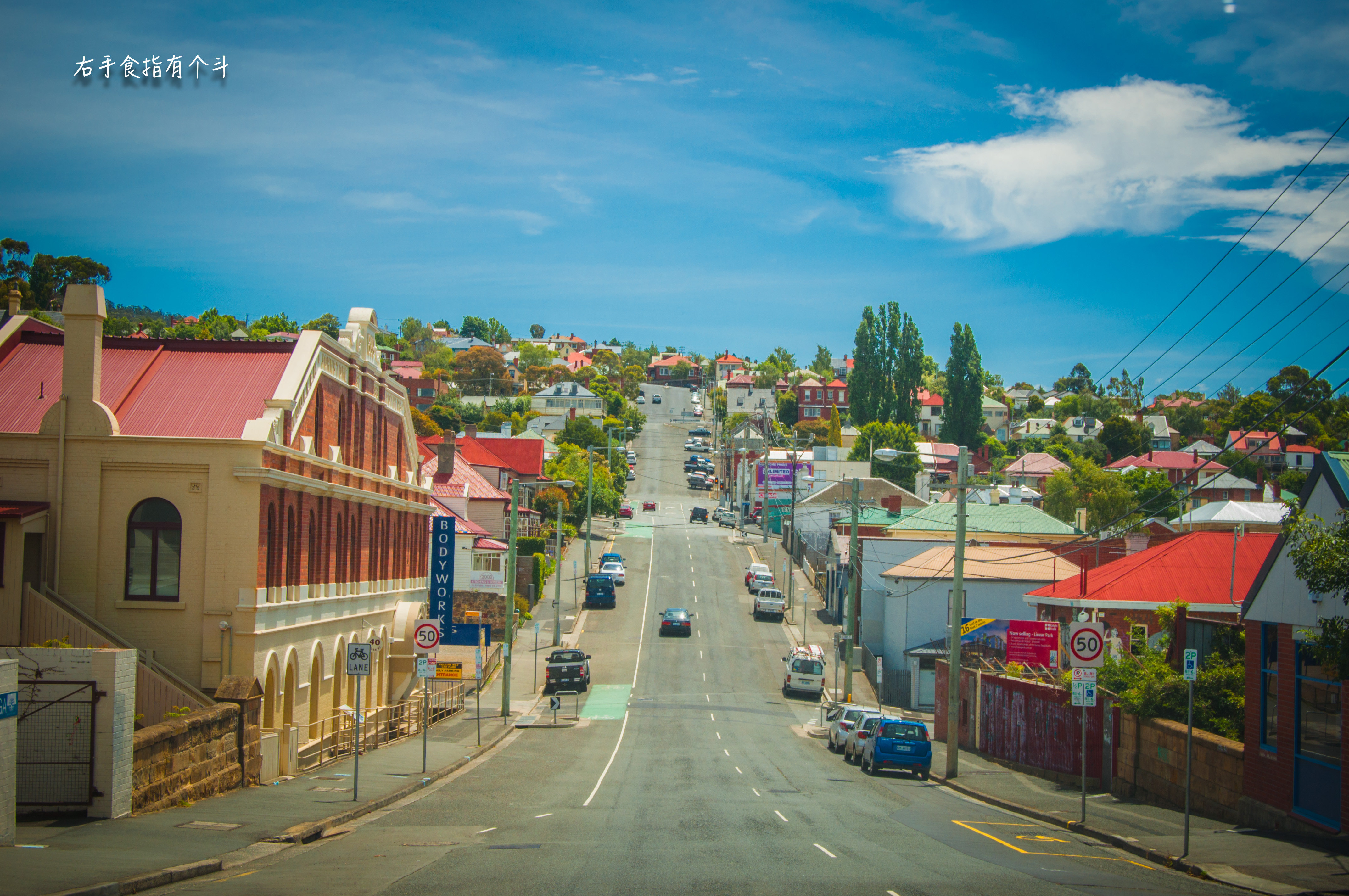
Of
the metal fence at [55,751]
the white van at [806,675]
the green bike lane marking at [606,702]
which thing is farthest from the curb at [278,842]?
the white van at [806,675]

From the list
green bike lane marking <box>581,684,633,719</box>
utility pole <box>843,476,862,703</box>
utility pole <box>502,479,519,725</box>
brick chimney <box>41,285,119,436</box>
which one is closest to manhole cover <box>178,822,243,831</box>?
brick chimney <box>41,285,119,436</box>

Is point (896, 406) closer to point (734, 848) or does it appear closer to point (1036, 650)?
point (1036, 650)

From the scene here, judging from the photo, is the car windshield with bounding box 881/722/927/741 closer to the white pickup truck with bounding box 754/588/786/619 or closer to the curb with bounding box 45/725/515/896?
the curb with bounding box 45/725/515/896

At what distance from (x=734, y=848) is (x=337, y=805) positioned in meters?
8.04

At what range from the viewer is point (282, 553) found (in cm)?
2339

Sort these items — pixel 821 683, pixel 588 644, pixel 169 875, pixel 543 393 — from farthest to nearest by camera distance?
pixel 543 393 < pixel 588 644 < pixel 821 683 < pixel 169 875

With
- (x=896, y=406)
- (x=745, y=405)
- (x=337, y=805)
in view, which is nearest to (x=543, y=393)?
(x=745, y=405)

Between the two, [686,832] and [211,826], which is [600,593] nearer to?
[686,832]

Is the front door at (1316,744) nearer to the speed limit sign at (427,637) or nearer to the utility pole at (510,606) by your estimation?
the speed limit sign at (427,637)

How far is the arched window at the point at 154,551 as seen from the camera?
21.4m

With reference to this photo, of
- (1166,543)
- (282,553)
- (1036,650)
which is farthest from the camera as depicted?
(1166,543)

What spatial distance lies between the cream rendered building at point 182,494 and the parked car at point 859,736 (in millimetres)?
14506

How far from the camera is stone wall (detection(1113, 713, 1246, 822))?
59.3 feet

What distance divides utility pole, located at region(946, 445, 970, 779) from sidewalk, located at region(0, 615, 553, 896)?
12490 millimetres
